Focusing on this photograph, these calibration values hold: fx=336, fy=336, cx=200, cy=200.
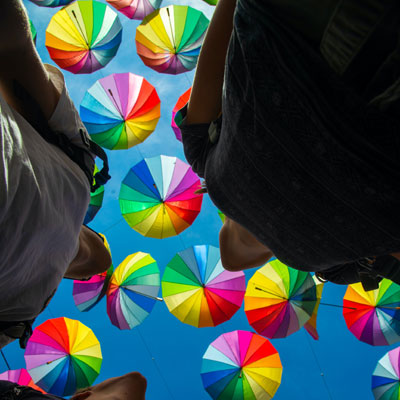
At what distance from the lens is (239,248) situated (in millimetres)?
2580

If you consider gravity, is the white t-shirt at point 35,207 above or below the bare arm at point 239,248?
above

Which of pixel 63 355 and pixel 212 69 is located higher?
pixel 212 69

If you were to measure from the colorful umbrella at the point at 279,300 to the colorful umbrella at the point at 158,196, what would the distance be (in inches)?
70.6

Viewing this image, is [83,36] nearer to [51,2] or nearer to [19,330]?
[51,2]

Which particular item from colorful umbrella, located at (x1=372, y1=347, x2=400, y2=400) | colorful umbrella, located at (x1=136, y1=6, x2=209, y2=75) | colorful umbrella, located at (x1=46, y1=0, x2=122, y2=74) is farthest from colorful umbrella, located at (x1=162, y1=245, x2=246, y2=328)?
colorful umbrella, located at (x1=46, y1=0, x2=122, y2=74)

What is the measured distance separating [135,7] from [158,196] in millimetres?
3585

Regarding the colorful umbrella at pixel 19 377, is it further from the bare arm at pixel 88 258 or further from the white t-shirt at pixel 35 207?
the white t-shirt at pixel 35 207

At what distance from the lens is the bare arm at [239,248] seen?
246 cm

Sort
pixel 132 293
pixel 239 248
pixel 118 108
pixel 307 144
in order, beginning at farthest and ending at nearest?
1. pixel 132 293
2. pixel 118 108
3. pixel 239 248
4. pixel 307 144

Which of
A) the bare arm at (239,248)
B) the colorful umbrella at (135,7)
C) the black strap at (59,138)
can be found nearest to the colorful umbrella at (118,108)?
the colorful umbrella at (135,7)

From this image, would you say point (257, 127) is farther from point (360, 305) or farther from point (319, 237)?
point (360, 305)

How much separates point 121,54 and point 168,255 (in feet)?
16.4

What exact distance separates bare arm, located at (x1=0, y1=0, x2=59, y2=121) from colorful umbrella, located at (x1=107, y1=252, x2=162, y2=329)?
5.45 m

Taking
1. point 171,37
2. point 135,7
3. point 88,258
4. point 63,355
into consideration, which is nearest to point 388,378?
point 63,355
